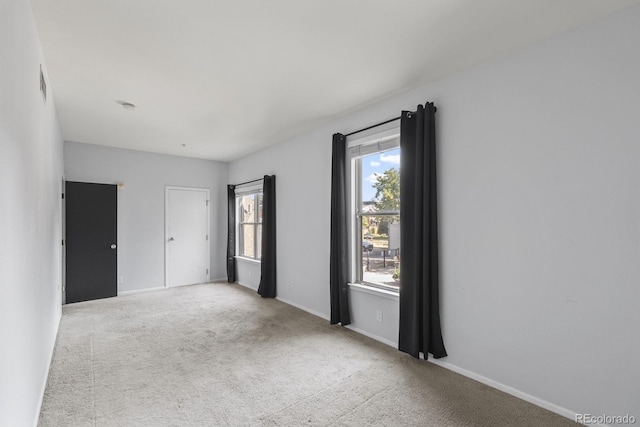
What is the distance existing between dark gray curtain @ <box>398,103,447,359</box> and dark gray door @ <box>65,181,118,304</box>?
499cm

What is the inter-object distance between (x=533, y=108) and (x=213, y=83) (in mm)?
2742

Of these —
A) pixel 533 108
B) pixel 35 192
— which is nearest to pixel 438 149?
pixel 533 108

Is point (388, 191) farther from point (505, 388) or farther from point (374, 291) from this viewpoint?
point (505, 388)

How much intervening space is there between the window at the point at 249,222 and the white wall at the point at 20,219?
3696 mm

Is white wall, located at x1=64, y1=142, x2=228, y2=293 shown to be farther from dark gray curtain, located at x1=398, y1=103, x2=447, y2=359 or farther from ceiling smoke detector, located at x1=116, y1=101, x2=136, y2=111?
dark gray curtain, located at x1=398, y1=103, x2=447, y2=359

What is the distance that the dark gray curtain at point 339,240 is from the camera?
12.3 ft

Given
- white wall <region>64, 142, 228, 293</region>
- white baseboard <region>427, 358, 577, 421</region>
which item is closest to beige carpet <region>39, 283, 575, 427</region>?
white baseboard <region>427, 358, 577, 421</region>

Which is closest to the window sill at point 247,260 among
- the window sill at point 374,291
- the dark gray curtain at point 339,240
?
the dark gray curtain at point 339,240

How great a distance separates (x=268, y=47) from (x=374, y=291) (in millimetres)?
2603

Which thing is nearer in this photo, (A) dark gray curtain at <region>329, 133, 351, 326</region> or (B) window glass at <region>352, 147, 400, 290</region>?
(B) window glass at <region>352, 147, 400, 290</region>

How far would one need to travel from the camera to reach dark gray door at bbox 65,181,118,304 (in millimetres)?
5004

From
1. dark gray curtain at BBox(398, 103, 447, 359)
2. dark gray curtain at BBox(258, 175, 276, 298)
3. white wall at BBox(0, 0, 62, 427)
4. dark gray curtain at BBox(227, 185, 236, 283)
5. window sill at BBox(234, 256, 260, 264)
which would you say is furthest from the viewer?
dark gray curtain at BBox(227, 185, 236, 283)

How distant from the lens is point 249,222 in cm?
630

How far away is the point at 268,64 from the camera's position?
8.69 feet
